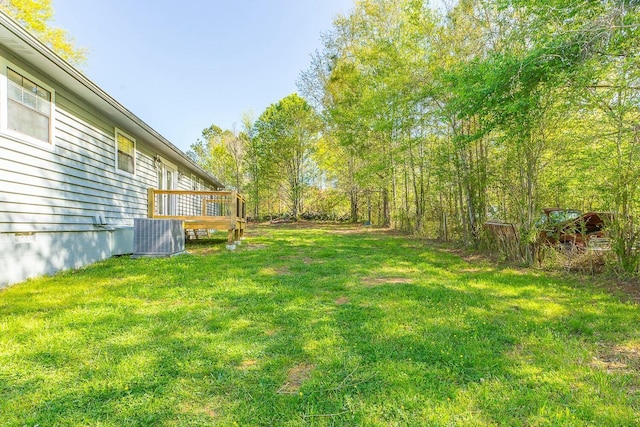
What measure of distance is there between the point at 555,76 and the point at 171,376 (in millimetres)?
5441

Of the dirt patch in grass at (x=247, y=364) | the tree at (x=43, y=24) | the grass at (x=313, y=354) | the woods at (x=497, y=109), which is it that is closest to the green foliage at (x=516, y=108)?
the woods at (x=497, y=109)

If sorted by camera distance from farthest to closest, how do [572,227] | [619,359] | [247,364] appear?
[572,227] → [619,359] → [247,364]

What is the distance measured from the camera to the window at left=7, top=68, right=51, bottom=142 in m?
4.20

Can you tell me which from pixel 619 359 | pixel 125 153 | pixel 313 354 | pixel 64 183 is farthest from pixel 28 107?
pixel 619 359

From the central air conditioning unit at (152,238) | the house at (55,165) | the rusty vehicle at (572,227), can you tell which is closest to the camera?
the house at (55,165)

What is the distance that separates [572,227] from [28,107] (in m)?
8.95

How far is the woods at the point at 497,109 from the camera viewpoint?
13.1 ft

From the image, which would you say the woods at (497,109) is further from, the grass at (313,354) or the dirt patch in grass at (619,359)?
the dirt patch in grass at (619,359)

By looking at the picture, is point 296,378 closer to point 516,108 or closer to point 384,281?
point 384,281

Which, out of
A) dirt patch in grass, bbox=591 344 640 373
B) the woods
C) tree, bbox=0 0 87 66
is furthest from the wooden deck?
tree, bbox=0 0 87 66

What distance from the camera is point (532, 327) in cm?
289

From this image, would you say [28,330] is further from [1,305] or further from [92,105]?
[92,105]

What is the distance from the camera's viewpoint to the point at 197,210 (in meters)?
13.1

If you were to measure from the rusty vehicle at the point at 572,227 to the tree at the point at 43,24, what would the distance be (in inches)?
683
